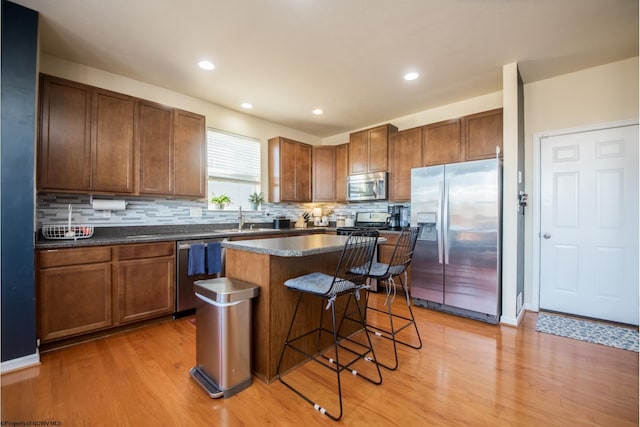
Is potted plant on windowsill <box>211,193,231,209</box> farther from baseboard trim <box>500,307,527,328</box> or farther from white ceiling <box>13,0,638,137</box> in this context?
baseboard trim <box>500,307,527,328</box>

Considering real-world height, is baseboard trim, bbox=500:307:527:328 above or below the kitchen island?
below

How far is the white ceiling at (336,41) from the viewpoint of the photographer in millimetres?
2119

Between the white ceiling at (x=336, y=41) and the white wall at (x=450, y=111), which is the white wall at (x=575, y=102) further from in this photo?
the white wall at (x=450, y=111)

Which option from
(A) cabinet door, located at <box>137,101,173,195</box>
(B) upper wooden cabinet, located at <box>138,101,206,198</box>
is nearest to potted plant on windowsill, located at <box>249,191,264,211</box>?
(B) upper wooden cabinet, located at <box>138,101,206,198</box>

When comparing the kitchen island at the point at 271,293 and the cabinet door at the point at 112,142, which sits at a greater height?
the cabinet door at the point at 112,142

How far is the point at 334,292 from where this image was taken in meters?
1.71

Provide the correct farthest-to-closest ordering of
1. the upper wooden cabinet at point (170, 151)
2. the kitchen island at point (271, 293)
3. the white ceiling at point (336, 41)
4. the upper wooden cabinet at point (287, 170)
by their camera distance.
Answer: the upper wooden cabinet at point (287, 170)
the upper wooden cabinet at point (170, 151)
the white ceiling at point (336, 41)
the kitchen island at point (271, 293)

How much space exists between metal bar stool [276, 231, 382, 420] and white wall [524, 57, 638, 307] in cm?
246

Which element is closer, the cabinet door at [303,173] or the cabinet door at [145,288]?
the cabinet door at [145,288]

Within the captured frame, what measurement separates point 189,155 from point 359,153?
2.68 m

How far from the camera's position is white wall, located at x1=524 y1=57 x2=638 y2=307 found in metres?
2.85

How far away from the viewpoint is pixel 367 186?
4621mm

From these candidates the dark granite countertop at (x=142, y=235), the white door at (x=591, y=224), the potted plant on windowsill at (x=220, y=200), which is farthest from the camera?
the potted plant on windowsill at (x=220, y=200)

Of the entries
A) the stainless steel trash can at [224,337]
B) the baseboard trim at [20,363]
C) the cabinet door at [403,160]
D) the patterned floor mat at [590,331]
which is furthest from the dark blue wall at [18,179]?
the patterned floor mat at [590,331]
